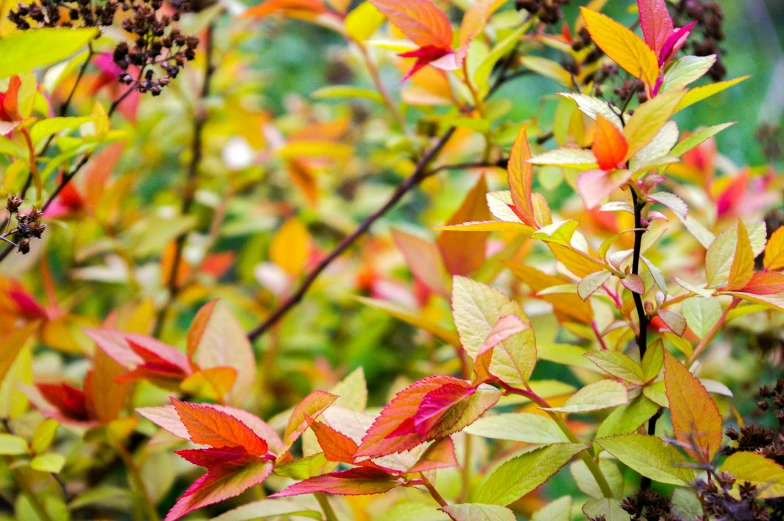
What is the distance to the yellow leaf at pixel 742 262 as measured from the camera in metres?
0.46

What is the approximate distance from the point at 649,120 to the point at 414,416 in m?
0.26

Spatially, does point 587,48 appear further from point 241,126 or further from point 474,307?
point 241,126

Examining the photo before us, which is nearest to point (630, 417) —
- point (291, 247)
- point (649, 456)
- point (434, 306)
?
point (649, 456)

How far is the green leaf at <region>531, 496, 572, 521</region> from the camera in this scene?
1.71 feet

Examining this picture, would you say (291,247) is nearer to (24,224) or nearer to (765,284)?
(24,224)

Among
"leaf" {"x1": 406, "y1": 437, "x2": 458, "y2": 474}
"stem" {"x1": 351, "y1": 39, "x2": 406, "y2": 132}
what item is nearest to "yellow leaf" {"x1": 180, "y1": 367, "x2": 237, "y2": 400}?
"leaf" {"x1": 406, "y1": 437, "x2": 458, "y2": 474}

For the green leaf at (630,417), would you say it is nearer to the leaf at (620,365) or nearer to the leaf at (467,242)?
the leaf at (620,365)

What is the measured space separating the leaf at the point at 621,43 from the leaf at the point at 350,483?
1.19ft

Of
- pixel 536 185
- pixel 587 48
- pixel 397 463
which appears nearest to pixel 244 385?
pixel 397 463

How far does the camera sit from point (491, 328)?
0.48 m

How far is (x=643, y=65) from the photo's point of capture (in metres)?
0.47

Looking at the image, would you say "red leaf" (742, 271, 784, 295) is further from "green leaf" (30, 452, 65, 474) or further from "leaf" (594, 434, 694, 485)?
"green leaf" (30, 452, 65, 474)

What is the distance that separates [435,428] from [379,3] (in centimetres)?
36

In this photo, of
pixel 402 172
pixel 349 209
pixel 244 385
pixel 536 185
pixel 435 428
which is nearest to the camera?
pixel 435 428
